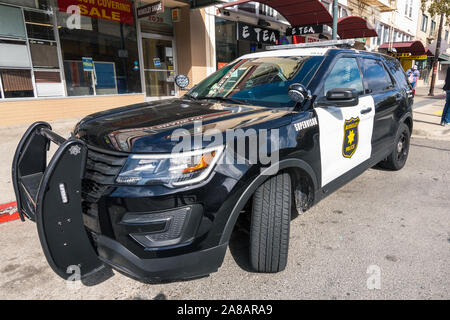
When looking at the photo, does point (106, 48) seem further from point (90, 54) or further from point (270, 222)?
point (270, 222)

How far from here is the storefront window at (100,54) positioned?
8430mm

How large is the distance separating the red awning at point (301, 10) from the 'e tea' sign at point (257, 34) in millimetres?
983

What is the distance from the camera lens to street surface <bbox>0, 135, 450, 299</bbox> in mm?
2277

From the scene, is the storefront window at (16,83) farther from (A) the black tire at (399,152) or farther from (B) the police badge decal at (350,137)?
(A) the black tire at (399,152)

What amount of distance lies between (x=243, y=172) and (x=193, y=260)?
621 millimetres

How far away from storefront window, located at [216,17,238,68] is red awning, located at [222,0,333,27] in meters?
0.96

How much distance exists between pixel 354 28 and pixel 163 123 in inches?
632

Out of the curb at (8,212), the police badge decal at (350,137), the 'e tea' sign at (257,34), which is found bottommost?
the curb at (8,212)

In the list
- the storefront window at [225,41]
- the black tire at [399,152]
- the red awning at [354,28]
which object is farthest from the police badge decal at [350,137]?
the red awning at [354,28]

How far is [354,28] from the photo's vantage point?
15422 millimetres

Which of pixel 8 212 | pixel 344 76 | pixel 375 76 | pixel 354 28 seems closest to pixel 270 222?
pixel 344 76

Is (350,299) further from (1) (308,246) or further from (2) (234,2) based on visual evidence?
(2) (234,2)

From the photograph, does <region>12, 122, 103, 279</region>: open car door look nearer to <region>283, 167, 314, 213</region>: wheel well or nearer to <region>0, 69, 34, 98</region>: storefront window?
<region>283, 167, 314, 213</region>: wheel well

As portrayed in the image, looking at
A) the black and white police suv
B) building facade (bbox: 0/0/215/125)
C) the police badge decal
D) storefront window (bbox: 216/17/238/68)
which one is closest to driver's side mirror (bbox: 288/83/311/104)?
the black and white police suv
